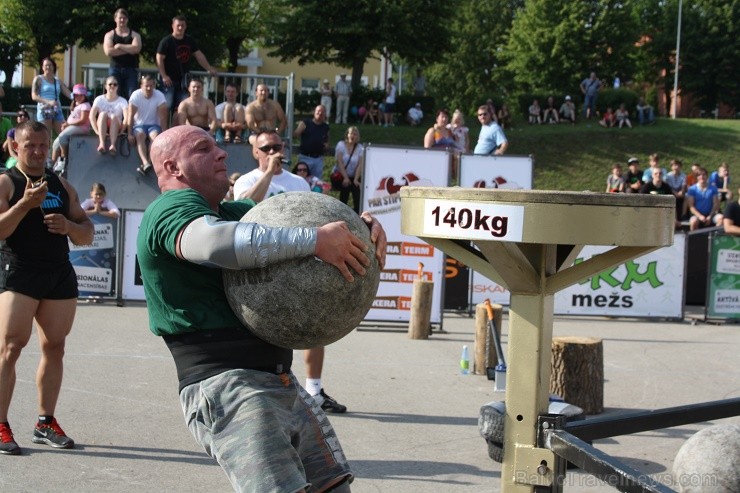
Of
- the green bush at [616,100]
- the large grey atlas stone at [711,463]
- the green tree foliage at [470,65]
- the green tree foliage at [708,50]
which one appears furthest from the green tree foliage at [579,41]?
the large grey atlas stone at [711,463]


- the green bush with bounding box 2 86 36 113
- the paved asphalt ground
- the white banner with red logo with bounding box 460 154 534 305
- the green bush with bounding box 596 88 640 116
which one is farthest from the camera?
the green bush with bounding box 596 88 640 116

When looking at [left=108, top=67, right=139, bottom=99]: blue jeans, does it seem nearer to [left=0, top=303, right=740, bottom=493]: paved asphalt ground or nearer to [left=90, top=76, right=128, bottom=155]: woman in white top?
[left=90, top=76, right=128, bottom=155]: woman in white top

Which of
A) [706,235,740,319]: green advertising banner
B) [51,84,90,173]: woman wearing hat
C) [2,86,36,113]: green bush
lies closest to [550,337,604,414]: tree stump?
Result: [706,235,740,319]: green advertising banner

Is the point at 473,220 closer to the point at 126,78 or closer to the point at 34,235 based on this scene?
the point at 34,235

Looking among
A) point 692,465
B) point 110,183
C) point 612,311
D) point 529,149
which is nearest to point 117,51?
point 110,183

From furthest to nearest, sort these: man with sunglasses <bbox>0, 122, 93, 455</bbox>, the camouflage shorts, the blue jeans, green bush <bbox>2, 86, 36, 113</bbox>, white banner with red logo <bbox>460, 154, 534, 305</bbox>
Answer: green bush <bbox>2, 86, 36, 113</bbox>, the blue jeans, white banner with red logo <bbox>460, 154, 534, 305</bbox>, man with sunglasses <bbox>0, 122, 93, 455</bbox>, the camouflage shorts

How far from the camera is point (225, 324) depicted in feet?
12.3

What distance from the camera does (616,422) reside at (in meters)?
4.03

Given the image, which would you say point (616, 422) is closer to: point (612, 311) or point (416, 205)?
point (416, 205)

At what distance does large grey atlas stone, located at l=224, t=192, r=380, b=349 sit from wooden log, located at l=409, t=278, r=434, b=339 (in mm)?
7776

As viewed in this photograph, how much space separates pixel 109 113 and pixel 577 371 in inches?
446

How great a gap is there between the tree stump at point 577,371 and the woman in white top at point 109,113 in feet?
36.4

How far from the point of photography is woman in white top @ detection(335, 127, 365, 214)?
1742 centimetres

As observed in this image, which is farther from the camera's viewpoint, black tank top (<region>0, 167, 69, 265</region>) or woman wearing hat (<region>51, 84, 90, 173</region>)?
woman wearing hat (<region>51, 84, 90, 173</region>)
